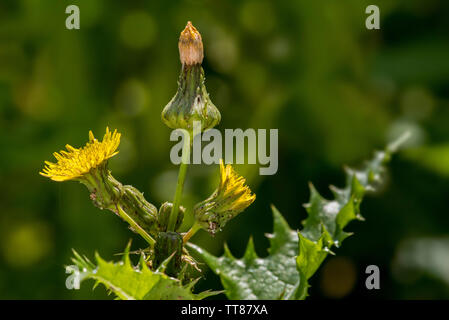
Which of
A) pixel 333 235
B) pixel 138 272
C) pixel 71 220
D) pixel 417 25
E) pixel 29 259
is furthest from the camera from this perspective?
pixel 417 25

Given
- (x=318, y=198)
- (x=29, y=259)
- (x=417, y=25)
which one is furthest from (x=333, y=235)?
(x=417, y=25)

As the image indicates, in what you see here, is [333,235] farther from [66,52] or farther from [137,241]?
[66,52]

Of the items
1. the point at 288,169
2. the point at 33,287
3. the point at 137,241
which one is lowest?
the point at 33,287

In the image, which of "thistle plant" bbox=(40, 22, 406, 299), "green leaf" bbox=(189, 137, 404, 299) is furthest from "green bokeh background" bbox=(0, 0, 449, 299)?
"thistle plant" bbox=(40, 22, 406, 299)

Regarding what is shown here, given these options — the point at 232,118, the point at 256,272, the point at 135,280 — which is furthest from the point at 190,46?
the point at 232,118

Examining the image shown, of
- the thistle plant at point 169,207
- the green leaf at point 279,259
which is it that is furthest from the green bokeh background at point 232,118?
the thistle plant at point 169,207

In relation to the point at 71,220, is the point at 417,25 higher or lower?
higher

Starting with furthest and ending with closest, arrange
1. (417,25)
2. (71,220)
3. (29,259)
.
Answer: (417,25)
(29,259)
(71,220)

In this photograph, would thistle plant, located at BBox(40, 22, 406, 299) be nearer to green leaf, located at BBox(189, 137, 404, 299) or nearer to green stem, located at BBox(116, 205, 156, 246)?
green stem, located at BBox(116, 205, 156, 246)
